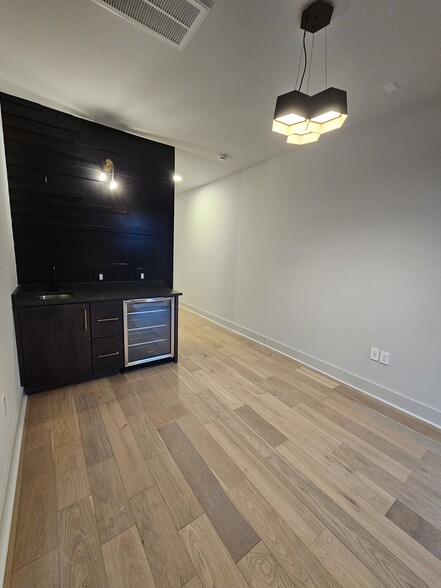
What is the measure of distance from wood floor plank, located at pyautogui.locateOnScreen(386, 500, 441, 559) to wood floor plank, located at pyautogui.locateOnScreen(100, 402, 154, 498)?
135cm

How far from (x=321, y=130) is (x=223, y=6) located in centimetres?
80

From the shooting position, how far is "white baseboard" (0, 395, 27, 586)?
103cm

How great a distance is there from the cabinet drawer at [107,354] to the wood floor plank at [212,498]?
1.01 metres

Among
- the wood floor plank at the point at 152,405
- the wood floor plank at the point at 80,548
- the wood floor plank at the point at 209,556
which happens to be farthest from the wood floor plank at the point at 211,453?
the wood floor plank at the point at 80,548

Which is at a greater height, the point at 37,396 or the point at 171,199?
the point at 171,199

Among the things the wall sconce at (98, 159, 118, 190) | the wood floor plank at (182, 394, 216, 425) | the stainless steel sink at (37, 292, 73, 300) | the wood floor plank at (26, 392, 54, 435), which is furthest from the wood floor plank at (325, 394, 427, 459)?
the wall sconce at (98, 159, 118, 190)

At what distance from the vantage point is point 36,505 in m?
1.25

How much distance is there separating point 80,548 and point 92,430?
30.7 inches

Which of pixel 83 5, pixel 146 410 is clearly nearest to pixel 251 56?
pixel 83 5

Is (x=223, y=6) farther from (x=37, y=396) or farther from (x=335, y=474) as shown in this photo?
(x=37, y=396)

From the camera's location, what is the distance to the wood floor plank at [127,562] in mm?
991

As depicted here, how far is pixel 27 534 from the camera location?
3.70 ft

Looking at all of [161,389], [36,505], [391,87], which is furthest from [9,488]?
[391,87]

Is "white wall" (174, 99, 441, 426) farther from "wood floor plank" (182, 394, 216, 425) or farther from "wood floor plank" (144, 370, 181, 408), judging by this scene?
"wood floor plank" (144, 370, 181, 408)
